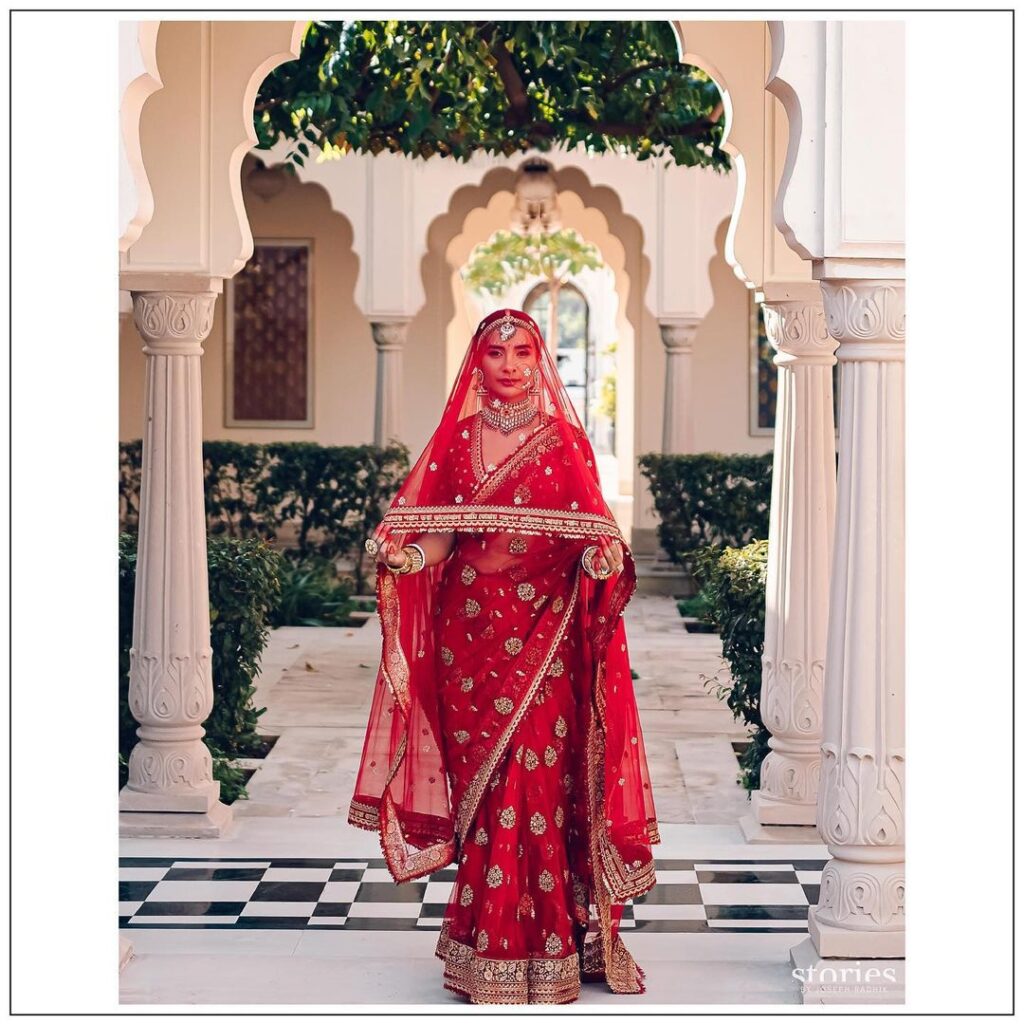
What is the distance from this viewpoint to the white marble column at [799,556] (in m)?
5.37

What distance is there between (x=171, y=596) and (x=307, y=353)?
8696 mm

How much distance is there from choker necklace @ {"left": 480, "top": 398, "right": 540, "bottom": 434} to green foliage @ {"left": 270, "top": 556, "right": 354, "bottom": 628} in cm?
635

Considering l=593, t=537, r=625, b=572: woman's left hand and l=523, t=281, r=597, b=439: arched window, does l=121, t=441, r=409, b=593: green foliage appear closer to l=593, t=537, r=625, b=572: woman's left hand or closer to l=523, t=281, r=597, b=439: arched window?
l=593, t=537, r=625, b=572: woman's left hand

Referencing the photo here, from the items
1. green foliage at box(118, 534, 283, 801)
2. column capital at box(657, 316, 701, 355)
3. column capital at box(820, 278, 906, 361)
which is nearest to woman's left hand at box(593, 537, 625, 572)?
column capital at box(820, 278, 906, 361)

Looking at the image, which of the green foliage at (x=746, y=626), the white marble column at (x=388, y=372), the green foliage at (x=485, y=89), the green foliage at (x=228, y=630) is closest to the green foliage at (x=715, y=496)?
the white marble column at (x=388, y=372)

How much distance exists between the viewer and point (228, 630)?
6.19 metres

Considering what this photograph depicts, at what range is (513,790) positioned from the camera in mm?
3760

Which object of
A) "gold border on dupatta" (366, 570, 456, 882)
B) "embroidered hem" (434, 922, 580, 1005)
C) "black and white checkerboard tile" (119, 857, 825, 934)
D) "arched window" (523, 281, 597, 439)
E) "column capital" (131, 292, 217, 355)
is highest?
"arched window" (523, 281, 597, 439)

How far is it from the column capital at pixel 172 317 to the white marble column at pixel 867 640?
2276 mm

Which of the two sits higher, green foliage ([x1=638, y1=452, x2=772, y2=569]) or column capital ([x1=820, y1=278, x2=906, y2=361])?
column capital ([x1=820, y1=278, x2=906, y2=361])

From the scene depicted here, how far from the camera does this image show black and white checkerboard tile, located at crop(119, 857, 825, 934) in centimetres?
451

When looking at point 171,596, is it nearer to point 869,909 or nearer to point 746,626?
point 746,626
